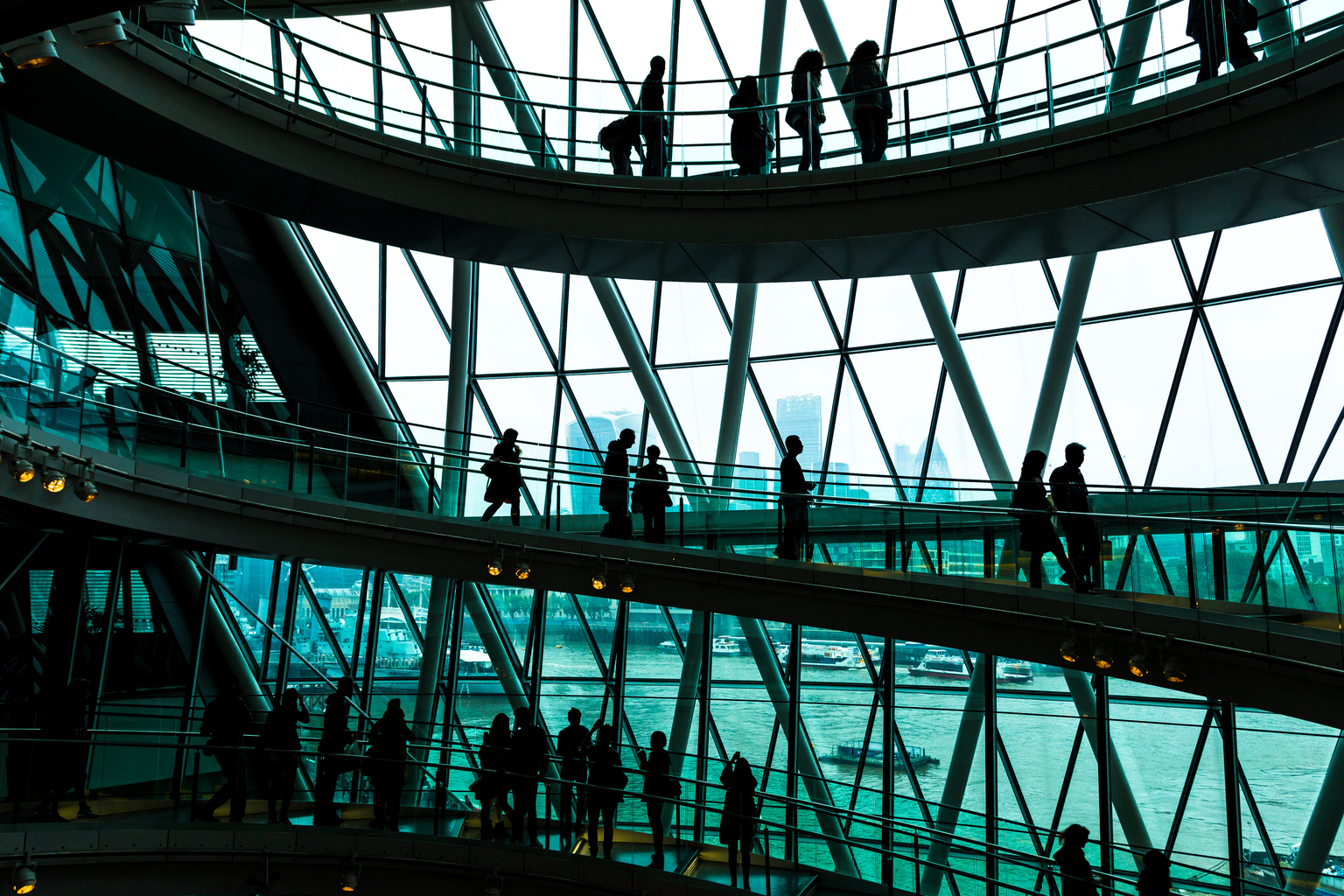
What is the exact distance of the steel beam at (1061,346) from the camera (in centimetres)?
1930

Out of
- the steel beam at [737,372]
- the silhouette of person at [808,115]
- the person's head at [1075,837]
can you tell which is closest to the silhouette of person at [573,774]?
the steel beam at [737,372]

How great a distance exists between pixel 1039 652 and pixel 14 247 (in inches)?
779

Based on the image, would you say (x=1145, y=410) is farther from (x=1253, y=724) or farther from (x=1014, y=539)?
(x=1014, y=539)

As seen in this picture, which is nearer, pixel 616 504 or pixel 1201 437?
pixel 616 504

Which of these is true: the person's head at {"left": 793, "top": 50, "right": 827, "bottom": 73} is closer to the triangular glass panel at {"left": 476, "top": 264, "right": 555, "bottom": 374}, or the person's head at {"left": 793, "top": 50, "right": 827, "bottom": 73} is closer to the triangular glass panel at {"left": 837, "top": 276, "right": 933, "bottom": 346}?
the triangular glass panel at {"left": 837, "top": 276, "right": 933, "bottom": 346}

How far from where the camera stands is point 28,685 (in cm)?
1900

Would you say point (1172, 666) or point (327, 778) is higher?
point (1172, 666)

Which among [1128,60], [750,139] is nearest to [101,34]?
[750,139]

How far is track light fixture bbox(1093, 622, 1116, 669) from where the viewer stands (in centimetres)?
1286

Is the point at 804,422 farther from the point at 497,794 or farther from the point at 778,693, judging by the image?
the point at 497,794

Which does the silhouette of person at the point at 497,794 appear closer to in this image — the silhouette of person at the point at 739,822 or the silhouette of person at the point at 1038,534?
the silhouette of person at the point at 739,822

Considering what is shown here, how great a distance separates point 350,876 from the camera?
1659 cm

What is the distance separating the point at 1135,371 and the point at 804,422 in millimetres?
7566

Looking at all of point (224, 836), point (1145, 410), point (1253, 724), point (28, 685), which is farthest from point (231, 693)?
point (1145, 410)
